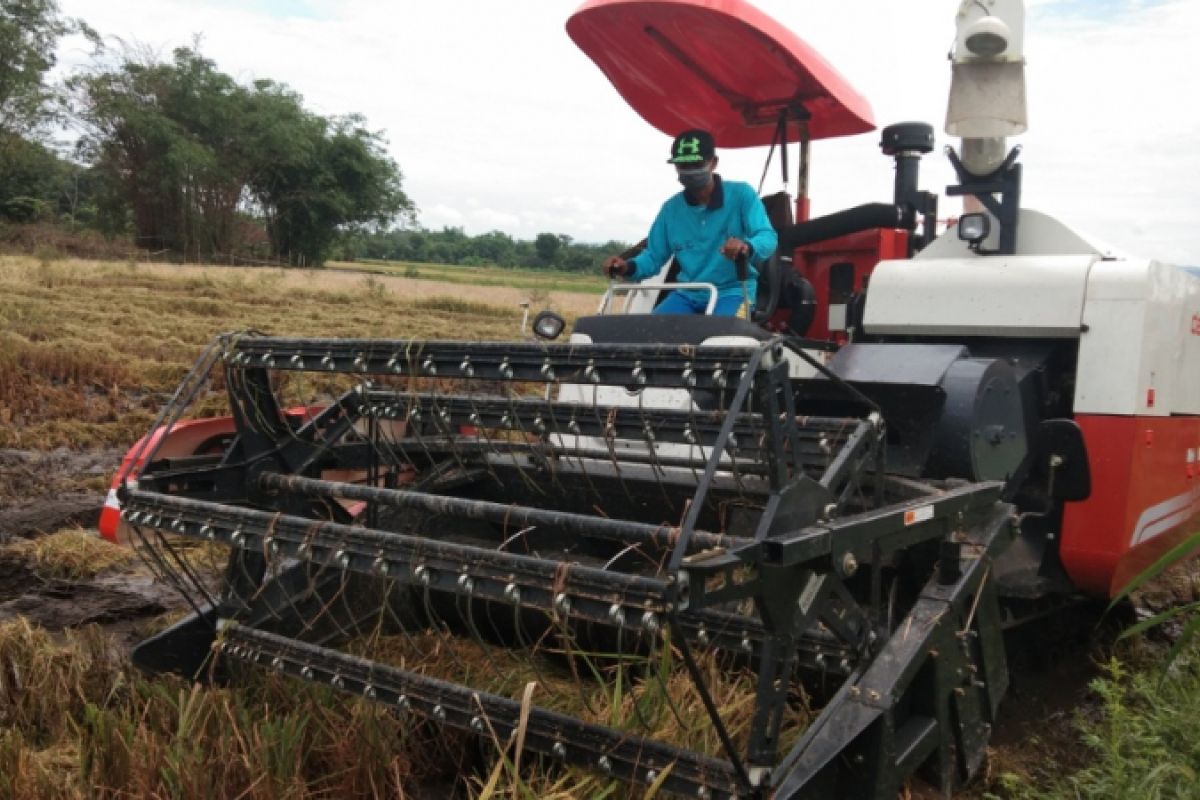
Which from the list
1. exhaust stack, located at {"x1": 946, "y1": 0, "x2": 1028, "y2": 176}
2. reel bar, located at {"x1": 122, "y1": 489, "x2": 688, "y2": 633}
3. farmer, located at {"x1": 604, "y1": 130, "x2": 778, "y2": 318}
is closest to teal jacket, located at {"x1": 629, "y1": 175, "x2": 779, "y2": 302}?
farmer, located at {"x1": 604, "y1": 130, "x2": 778, "y2": 318}

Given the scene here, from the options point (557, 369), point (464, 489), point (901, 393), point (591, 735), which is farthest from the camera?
point (464, 489)

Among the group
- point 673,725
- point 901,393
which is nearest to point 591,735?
point 673,725

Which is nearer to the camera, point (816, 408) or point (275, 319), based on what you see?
point (816, 408)

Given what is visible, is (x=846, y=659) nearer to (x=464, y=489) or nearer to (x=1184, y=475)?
(x=464, y=489)

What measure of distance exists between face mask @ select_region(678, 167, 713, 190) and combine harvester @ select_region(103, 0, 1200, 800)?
550 mm

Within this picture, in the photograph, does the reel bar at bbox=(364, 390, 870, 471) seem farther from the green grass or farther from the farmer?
the farmer

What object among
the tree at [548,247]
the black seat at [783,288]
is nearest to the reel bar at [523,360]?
the black seat at [783,288]

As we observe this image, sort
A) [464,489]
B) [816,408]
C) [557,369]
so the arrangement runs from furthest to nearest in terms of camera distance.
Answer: [464,489] < [816,408] < [557,369]

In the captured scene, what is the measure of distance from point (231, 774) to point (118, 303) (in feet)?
45.0

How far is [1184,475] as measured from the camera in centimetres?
444

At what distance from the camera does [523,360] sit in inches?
114

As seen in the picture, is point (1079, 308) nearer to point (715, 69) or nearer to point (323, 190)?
point (715, 69)

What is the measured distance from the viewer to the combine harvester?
254 centimetres

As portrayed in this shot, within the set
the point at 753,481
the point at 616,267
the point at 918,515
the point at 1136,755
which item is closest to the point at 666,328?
the point at 753,481
